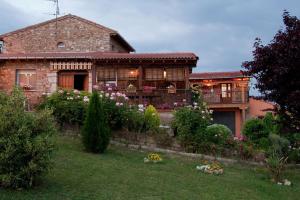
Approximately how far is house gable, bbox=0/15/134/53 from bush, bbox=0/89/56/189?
21.6 m

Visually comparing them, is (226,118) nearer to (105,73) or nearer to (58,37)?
(105,73)

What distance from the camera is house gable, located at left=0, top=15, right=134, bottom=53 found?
31125 millimetres

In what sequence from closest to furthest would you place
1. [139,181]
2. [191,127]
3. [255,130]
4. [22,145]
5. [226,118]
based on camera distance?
[22,145], [139,181], [191,127], [255,130], [226,118]

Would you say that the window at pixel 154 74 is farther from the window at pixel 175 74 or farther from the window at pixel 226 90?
the window at pixel 226 90

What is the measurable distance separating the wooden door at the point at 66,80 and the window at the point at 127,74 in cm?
286

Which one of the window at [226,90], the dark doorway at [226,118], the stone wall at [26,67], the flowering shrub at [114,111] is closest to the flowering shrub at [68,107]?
the flowering shrub at [114,111]

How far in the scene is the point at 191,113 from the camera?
53.5ft

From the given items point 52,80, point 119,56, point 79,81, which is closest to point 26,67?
point 52,80

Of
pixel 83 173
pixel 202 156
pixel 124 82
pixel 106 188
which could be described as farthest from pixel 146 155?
pixel 124 82

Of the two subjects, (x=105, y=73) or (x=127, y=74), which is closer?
(x=105, y=73)

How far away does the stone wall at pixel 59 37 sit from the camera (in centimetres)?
3114

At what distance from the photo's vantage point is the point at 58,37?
31.3m

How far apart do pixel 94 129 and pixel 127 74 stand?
40.5ft

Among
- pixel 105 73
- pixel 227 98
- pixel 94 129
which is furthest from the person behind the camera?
pixel 227 98
